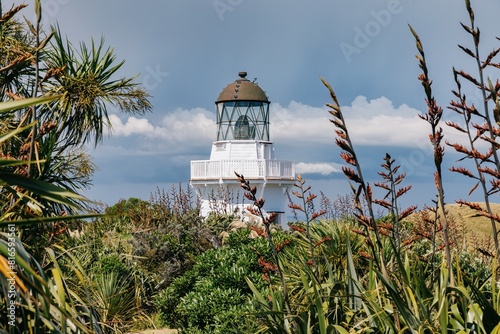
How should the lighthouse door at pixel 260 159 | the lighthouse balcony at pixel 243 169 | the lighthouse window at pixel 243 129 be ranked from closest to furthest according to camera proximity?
1. the lighthouse balcony at pixel 243 169
2. the lighthouse door at pixel 260 159
3. the lighthouse window at pixel 243 129

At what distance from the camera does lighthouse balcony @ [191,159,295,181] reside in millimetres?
23547

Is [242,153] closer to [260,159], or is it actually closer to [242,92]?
[260,159]

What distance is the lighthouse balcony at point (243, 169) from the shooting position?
2355 cm

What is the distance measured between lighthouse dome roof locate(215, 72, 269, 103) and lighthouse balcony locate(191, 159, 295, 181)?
223 cm

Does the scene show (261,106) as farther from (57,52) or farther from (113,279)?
(113,279)

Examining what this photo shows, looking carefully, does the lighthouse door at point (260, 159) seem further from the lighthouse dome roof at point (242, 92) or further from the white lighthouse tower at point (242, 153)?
the lighthouse dome roof at point (242, 92)

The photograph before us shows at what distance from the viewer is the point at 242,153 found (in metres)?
24.0

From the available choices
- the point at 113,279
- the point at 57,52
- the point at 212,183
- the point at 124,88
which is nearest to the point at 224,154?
the point at 212,183

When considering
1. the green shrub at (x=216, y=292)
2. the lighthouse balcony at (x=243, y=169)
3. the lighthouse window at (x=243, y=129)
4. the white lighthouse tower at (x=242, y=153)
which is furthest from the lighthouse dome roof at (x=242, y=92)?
the green shrub at (x=216, y=292)

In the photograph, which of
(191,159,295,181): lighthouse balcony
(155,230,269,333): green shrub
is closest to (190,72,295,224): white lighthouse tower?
(191,159,295,181): lighthouse balcony

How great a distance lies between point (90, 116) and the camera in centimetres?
1584

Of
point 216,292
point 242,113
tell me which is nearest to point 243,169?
point 242,113

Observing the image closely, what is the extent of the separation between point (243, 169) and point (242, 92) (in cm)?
278

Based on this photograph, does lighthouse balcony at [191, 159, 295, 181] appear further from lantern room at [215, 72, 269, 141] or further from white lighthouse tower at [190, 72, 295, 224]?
lantern room at [215, 72, 269, 141]
